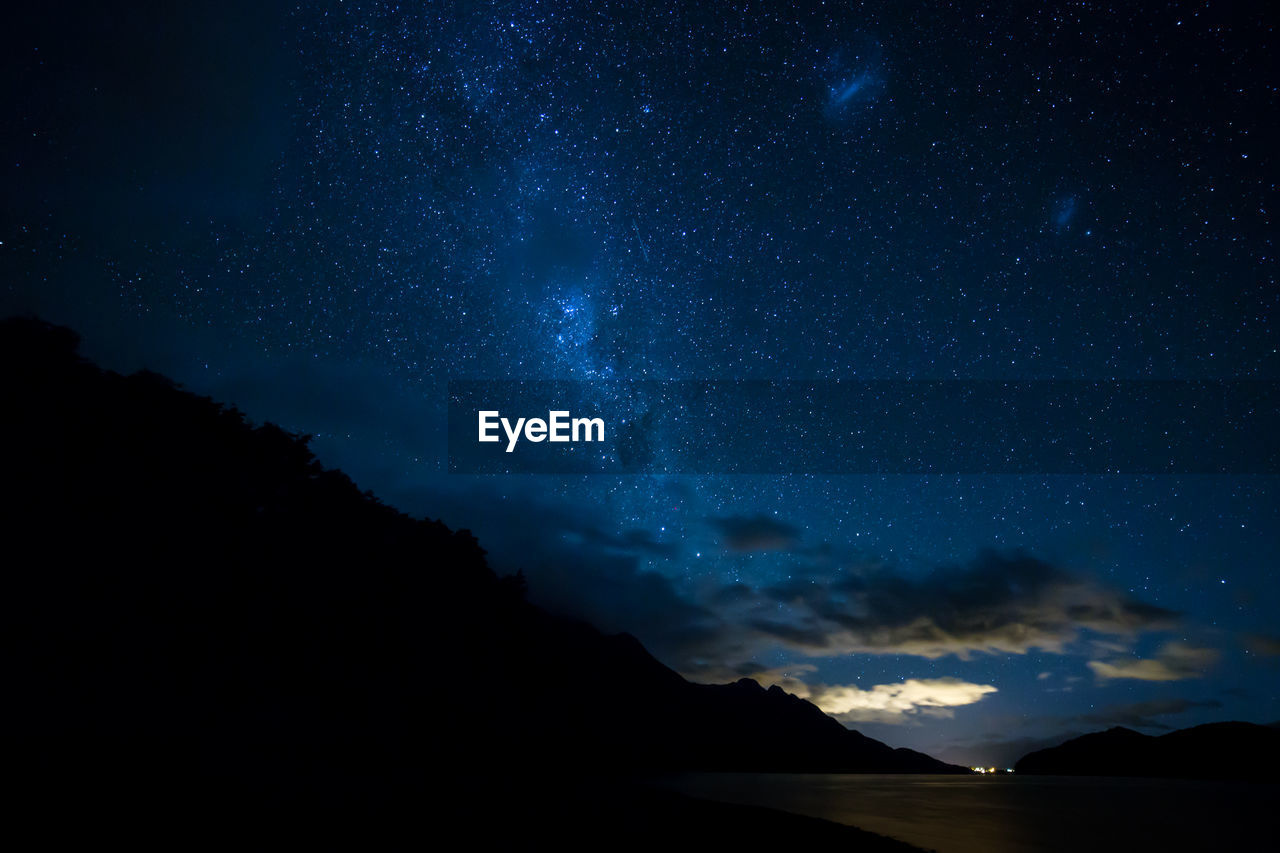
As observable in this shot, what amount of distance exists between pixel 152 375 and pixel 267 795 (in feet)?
123

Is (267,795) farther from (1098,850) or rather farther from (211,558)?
(1098,850)

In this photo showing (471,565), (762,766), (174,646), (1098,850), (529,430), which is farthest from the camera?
(762,766)

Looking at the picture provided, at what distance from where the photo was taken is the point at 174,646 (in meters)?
30.1

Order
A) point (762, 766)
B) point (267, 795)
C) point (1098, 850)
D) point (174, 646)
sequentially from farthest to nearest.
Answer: point (762, 766), point (174, 646), point (1098, 850), point (267, 795)

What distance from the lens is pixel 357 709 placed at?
131 ft

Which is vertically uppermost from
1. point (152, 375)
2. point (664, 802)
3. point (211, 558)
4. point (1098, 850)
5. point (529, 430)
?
point (152, 375)

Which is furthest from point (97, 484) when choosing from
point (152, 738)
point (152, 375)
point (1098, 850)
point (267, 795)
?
point (1098, 850)

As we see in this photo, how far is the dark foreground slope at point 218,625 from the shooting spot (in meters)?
16.6

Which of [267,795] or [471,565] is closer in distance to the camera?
[267,795]

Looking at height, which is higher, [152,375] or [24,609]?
[152,375]

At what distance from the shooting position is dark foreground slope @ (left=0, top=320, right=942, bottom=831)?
16625mm

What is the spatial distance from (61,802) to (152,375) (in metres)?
38.4

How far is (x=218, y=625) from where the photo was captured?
3369 cm

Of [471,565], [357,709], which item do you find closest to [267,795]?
[357,709]
